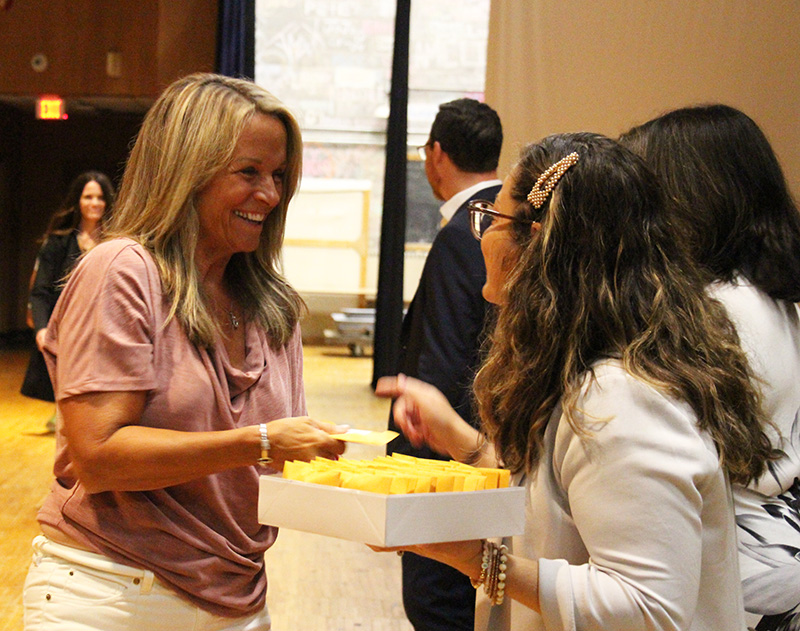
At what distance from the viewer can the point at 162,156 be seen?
63.9 inches

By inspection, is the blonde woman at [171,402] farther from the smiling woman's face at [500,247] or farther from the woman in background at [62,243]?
the woman in background at [62,243]

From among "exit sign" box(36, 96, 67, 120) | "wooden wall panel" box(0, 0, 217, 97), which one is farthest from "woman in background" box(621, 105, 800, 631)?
"exit sign" box(36, 96, 67, 120)

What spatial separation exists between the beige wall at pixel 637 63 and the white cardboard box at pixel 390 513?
149 cm

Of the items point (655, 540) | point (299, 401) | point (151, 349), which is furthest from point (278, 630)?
point (655, 540)

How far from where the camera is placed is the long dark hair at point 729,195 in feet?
5.63

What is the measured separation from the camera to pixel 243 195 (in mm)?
1692

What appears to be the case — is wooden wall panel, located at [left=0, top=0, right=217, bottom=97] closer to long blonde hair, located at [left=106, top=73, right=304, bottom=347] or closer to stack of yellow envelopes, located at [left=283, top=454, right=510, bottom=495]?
long blonde hair, located at [left=106, top=73, right=304, bottom=347]

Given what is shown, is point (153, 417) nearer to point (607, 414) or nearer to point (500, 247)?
point (500, 247)

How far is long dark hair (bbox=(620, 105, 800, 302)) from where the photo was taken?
5.63 ft

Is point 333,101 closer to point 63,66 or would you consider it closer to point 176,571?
point 63,66

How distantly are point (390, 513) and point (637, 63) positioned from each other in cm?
278

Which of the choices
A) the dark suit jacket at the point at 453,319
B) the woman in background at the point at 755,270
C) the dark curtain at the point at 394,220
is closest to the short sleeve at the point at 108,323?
the woman in background at the point at 755,270

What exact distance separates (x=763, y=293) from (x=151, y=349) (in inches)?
46.0

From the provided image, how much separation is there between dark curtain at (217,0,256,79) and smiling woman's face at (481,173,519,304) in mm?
6394
